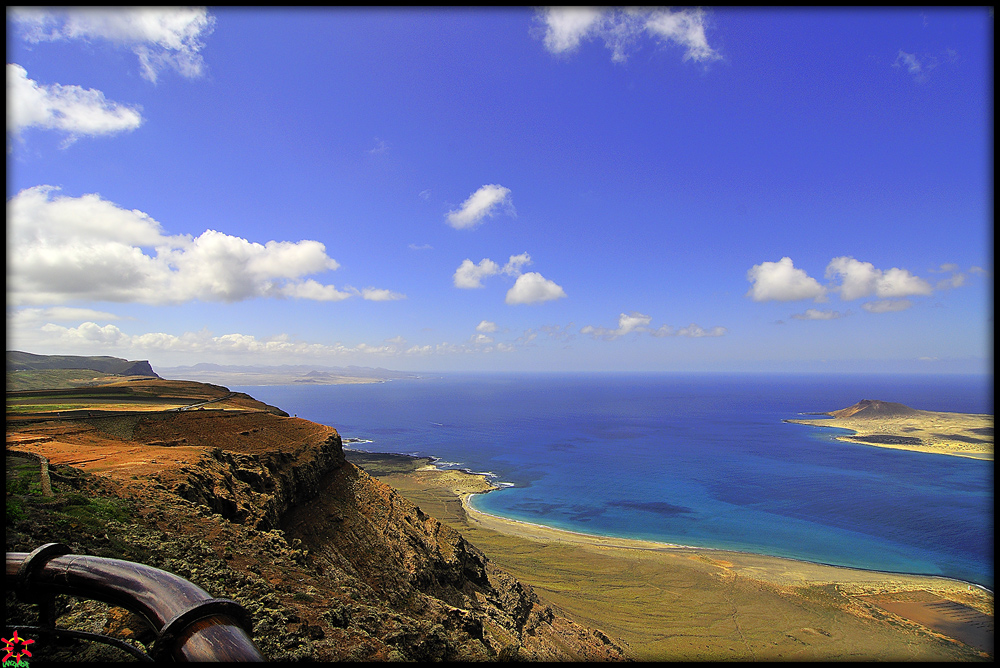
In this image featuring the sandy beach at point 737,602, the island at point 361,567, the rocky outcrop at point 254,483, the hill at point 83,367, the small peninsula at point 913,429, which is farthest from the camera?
the small peninsula at point 913,429

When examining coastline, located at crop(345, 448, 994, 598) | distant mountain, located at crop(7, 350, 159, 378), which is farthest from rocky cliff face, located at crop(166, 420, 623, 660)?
distant mountain, located at crop(7, 350, 159, 378)

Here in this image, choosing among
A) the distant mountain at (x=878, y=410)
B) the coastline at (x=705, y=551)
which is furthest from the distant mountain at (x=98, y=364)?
the distant mountain at (x=878, y=410)

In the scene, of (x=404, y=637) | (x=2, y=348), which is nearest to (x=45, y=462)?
(x=2, y=348)

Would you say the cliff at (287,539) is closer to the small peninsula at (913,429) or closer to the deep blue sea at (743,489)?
the deep blue sea at (743,489)

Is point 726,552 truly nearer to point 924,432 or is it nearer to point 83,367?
point 924,432

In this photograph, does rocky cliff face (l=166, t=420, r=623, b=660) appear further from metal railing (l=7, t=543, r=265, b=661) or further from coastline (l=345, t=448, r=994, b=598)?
coastline (l=345, t=448, r=994, b=598)
